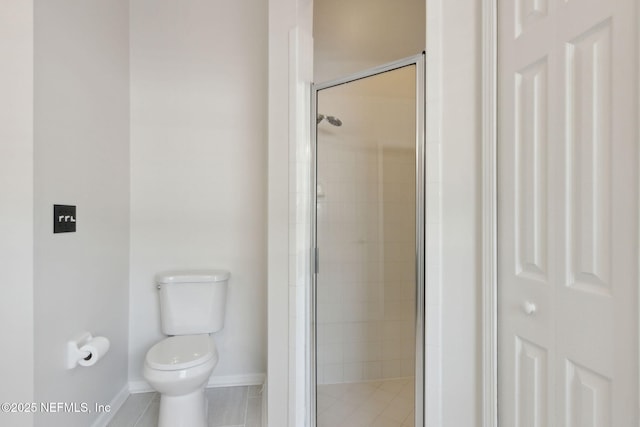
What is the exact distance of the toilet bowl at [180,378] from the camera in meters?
1.38

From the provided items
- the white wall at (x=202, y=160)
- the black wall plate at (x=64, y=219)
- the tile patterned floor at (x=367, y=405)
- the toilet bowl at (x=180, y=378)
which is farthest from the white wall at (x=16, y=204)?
Answer: the tile patterned floor at (x=367, y=405)

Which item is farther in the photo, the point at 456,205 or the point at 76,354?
the point at 76,354

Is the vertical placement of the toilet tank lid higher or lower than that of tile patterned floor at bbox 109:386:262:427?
higher

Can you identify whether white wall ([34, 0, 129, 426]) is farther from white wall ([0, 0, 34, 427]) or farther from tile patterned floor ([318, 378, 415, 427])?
tile patterned floor ([318, 378, 415, 427])

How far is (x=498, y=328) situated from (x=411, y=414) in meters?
0.82

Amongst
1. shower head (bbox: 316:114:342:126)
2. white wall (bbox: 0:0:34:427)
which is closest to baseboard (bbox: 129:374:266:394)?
white wall (bbox: 0:0:34:427)

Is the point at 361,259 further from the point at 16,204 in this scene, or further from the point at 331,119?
the point at 16,204

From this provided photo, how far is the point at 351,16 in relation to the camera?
214 centimetres

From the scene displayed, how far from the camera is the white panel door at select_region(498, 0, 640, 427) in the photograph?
65 centimetres

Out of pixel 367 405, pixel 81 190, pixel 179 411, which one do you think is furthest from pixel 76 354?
pixel 367 405

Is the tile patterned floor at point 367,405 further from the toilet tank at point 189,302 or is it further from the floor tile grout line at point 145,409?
the floor tile grout line at point 145,409

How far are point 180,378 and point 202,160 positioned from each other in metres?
1.32

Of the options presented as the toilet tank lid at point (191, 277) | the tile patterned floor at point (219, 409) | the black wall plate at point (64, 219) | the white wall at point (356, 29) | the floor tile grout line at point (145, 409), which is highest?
the white wall at point (356, 29)

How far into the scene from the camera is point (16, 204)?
1.10 m
